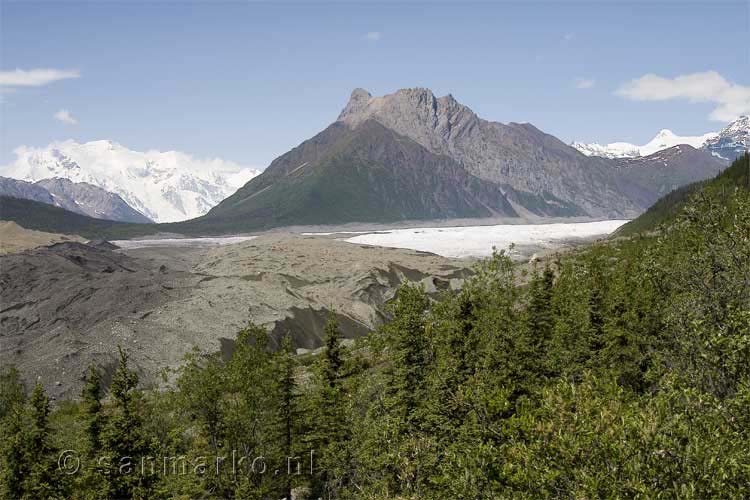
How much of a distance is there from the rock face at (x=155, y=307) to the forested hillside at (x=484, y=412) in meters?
30.8

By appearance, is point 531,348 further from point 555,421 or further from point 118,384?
point 118,384

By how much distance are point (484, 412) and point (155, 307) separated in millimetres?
78990

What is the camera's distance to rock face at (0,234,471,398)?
7425cm

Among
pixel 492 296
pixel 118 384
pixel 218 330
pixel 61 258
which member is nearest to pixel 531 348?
pixel 492 296

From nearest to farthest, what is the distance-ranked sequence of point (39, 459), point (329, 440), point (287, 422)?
point (39, 459) < point (329, 440) < point (287, 422)

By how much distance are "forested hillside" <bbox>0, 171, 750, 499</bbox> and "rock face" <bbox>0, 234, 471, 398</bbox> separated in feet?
101

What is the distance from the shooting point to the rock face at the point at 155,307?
2923 inches

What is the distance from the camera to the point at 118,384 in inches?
1243

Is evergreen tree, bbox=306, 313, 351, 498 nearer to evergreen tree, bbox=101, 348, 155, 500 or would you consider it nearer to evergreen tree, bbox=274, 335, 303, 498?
evergreen tree, bbox=274, 335, 303, 498

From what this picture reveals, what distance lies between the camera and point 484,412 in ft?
87.5

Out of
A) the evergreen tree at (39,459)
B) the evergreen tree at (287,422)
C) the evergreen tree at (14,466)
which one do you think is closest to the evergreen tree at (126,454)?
the evergreen tree at (39,459)

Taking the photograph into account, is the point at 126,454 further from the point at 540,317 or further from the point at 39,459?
the point at 540,317

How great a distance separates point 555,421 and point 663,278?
56.1 ft

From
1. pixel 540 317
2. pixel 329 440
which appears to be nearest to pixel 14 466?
pixel 329 440
